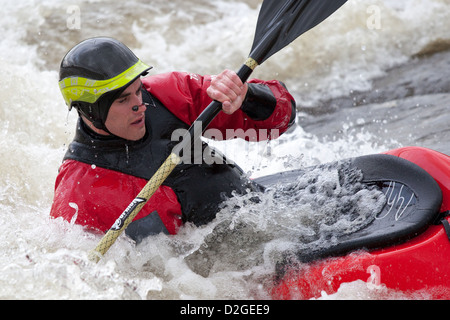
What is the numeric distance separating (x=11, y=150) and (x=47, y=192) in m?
0.45

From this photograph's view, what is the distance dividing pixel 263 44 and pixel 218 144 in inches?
94.0

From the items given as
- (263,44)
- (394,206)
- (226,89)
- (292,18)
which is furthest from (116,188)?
(394,206)

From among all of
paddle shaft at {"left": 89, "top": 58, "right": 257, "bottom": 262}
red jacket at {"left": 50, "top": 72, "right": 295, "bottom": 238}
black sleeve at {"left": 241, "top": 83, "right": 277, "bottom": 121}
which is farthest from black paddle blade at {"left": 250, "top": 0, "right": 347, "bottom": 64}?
paddle shaft at {"left": 89, "top": 58, "right": 257, "bottom": 262}

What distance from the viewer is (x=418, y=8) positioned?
23.4ft

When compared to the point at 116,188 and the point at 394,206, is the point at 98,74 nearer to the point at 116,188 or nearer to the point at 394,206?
the point at 116,188

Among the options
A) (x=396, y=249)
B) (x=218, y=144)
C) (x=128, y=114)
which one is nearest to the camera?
(x=396, y=249)

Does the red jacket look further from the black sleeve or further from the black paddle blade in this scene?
the black paddle blade

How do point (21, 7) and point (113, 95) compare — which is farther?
point (21, 7)

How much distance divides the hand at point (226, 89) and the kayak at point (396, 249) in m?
0.68

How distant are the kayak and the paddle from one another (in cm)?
63

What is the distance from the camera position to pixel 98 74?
7.82 ft

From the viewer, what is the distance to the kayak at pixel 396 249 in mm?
2316

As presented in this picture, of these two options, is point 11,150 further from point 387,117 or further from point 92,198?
point 387,117

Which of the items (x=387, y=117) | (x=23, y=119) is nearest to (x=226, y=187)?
(x=23, y=119)
